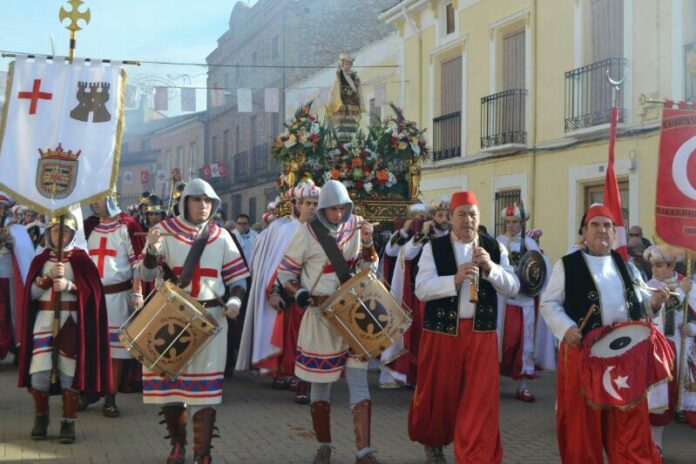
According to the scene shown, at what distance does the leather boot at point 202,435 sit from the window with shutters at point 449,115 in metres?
17.0

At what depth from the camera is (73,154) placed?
7.68m

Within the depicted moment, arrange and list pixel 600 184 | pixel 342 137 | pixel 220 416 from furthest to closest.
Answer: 1. pixel 600 184
2. pixel 342 137
3. pixel 220 416

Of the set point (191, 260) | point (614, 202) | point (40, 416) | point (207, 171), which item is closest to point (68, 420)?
point (40, 416)

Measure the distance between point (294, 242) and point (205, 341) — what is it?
1.09 meters

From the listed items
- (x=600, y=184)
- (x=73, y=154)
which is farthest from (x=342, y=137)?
(x=600, y=184)

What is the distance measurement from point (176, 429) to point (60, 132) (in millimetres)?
2574

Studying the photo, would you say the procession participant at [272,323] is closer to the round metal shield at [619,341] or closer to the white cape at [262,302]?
the white cape at [262,302]

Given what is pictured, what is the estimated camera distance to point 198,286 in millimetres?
6605

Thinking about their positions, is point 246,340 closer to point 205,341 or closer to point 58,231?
point 58,231

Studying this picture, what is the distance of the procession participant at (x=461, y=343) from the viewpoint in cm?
645

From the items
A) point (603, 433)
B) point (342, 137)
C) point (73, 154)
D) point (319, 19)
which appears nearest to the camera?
point (603, 433)

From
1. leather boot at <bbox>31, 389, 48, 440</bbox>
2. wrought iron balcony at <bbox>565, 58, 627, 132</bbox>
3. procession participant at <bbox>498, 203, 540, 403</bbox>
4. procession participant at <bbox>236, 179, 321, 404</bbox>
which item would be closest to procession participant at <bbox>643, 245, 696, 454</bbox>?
procession participant at <bbox>498, 203, 540, 403</bbox>

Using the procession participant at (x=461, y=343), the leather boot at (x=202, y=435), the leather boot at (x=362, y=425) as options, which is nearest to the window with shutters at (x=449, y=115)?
the procession participant at (x=461, y=343)

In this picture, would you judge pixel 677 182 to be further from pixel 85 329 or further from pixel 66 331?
pixel 66 331
